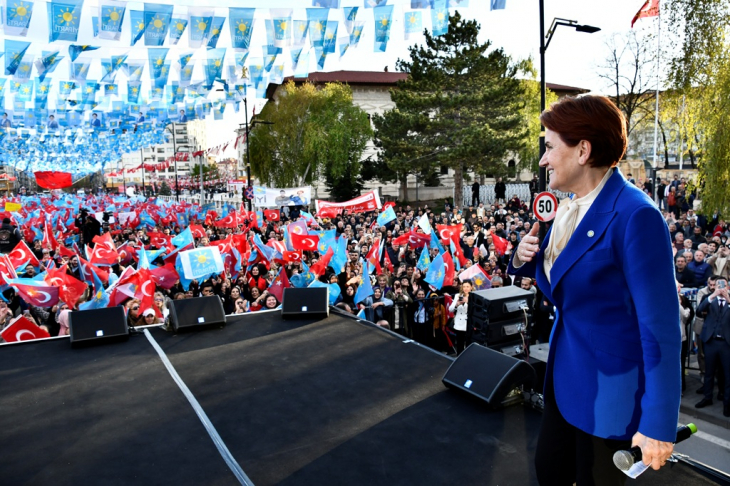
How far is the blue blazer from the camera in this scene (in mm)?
1632

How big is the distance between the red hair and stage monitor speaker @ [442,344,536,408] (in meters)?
3.05

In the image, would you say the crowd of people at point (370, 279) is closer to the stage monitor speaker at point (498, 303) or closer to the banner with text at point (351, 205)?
the stage monitor speaker at point (498, 303)

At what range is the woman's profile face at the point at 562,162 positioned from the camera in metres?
1.87

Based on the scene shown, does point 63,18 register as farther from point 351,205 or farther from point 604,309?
point 351,205

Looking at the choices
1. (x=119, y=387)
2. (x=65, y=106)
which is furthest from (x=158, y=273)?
(x=65, y=106)

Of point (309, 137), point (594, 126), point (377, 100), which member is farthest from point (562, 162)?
point (377, 100)

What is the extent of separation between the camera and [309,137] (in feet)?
144

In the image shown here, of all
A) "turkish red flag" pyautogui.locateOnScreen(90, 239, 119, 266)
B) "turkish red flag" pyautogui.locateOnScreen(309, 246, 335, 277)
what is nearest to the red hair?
"turkish red flag" pyautogui.locateOnScreen(309, 246, 335, 277)

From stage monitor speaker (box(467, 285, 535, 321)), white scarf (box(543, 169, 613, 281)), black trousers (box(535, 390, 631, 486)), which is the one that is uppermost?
white scarf (box(543, 169, 613, 281))

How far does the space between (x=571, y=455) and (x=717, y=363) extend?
7266 mm

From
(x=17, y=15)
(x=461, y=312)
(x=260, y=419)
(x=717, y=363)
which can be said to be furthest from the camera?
(x=461, y=312)

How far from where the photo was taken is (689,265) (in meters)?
11.6

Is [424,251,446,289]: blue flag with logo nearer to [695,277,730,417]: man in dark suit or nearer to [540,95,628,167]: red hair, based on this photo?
[695,277,730,417]: man in dark suit

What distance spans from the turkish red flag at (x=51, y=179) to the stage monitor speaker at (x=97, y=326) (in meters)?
56.3
